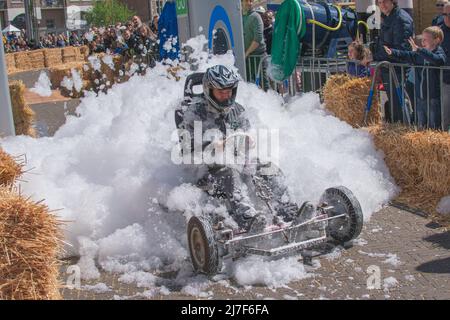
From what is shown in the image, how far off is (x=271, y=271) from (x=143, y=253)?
3.98 ft

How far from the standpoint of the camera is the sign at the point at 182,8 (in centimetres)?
1051

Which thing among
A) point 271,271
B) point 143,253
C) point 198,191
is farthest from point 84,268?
point 271,271

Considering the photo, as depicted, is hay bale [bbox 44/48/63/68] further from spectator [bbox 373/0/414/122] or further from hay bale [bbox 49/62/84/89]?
spectator [bbox 373/0/414/122]

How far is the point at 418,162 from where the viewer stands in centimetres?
712

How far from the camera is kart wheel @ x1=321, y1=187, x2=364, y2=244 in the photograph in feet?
Answer: 18.6

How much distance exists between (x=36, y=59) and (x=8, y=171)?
1143 inches

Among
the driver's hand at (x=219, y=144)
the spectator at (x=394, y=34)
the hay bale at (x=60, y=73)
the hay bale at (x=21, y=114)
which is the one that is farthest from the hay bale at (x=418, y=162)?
the hay bale at (x=60, y=73)

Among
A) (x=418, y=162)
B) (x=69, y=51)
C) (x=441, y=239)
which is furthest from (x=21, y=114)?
(x=69, y=51)

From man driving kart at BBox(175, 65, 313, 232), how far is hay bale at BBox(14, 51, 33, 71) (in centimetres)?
2732

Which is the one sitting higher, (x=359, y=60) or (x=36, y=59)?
(x=36, y=59)

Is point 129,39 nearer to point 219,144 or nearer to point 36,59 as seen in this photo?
point 219,144

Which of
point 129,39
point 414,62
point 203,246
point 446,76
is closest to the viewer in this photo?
point 203,246

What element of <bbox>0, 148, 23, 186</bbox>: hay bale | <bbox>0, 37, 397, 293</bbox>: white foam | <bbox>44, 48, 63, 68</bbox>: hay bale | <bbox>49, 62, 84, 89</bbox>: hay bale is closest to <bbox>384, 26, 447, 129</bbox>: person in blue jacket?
<bbox>0, 37, 397, 293</bbox>: white foam

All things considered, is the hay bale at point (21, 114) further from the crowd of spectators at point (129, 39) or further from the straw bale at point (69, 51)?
the straw bale at point (69, 51)
